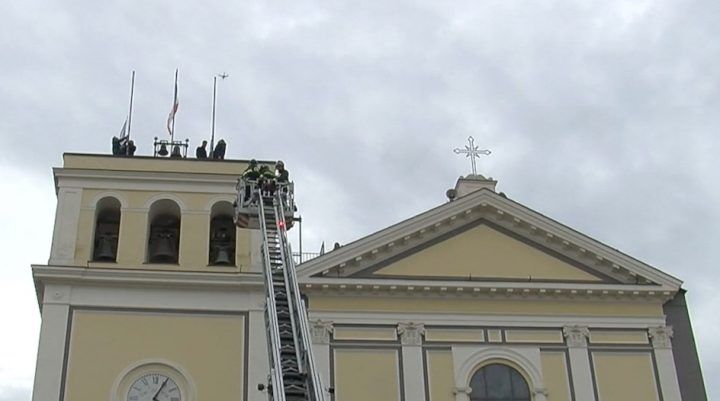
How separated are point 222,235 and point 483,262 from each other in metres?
6.34

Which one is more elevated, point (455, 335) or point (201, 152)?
point (201, 152)

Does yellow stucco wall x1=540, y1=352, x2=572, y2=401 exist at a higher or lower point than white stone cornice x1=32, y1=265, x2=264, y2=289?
lower

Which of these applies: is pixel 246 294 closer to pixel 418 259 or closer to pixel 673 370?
pixel 418 259

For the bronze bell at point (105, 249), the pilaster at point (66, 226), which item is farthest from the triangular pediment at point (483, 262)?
A: the pilaster at point (66, 226)

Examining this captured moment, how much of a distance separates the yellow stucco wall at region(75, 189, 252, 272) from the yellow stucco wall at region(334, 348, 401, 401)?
3268mm

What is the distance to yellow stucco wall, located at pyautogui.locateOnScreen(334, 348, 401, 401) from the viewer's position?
83.0 feet

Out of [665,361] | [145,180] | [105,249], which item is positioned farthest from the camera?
[145,180]

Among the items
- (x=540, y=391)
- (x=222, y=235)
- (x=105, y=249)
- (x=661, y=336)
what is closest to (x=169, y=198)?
(x=222, y=235)

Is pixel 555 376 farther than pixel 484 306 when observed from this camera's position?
No

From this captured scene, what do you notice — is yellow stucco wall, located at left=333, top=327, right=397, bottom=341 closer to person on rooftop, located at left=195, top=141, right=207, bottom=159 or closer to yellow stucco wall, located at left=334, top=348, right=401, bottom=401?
yellow stucco wall, located at left=334, top=348, right=401, bottom=401

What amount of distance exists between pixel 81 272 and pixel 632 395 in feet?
42.0

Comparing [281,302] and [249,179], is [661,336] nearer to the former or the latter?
[249,179]

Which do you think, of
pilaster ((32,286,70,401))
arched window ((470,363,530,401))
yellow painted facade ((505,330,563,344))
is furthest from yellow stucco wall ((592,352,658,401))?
pilaster ((32,286,70,401))

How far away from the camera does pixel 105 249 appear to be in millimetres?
26938
